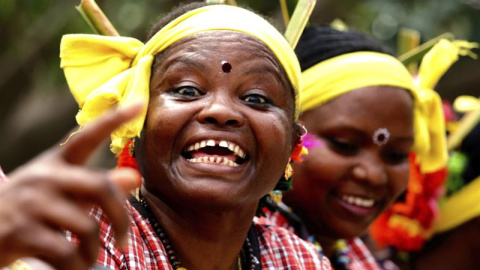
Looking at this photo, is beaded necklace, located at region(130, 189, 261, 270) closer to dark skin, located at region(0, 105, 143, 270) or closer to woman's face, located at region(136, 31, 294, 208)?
woman's face, located at region(136, 31, 294, 208)

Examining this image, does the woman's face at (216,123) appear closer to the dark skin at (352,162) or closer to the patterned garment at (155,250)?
the patterned garment at (155,250)

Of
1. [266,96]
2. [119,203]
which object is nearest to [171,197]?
[266,96]

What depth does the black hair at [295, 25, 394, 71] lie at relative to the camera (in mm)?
4246

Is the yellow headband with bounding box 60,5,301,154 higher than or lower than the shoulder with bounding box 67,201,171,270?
higher

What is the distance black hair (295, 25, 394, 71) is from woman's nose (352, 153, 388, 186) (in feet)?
1.69

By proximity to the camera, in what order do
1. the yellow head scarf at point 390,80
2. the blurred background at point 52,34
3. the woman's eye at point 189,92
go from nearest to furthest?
the woman's eye at point 189,92
the yellow head scarf at point 390,80
the blurred background at point 52,34

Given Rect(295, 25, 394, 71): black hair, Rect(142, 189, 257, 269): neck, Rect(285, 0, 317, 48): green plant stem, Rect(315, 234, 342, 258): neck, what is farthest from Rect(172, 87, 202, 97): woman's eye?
Rect(315, 234, 342, 258): neck

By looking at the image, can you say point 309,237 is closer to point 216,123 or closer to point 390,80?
point 390,80

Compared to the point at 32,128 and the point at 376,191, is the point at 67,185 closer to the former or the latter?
the point at 376,191

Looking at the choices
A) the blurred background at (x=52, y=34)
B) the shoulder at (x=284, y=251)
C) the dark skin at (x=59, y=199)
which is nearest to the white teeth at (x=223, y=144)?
the shoulder at (x=284, y=251)

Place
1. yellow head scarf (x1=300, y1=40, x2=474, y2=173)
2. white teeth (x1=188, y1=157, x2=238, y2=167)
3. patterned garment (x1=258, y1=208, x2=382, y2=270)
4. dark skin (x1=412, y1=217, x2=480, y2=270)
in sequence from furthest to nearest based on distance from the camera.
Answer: dark skin (x1=412, y1=217, x2=480, y2=270)
patterned garment (x1=258, y1=208, x2=382, y2=270)
yellow head scarf (x1=300, y1=40, x2=474, y2=173)
white teeth (x1=188, y1=157, x2=238, y2=167)

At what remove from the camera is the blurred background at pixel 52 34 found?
7.14m

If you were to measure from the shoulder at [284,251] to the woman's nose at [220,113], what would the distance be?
688mm

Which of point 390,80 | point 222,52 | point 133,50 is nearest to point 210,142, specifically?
point 222,52
